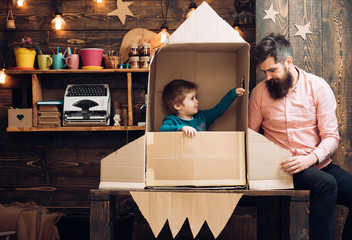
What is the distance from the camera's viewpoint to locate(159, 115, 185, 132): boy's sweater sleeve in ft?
6.13

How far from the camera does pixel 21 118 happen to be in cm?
273

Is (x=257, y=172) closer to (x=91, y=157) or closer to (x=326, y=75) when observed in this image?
(x=326, y=75)

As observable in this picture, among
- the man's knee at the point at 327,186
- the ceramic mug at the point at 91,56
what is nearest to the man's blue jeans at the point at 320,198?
the man's knee at the point at 327,186

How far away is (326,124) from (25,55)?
7.12 feet

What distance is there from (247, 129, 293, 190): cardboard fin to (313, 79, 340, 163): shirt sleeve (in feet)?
0.95

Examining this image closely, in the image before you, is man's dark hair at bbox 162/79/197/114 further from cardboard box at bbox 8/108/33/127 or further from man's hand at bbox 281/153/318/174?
cardboard box at bbox 8/108/33/127

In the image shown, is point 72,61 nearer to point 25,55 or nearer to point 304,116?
point 25,55

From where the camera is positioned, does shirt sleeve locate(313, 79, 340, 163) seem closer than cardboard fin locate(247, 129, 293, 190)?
No

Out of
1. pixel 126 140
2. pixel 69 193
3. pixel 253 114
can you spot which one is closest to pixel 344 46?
pixel 253 114

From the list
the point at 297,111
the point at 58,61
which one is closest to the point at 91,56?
the point at 58,61

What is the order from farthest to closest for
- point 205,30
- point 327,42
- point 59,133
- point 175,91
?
point 59,133 → point 327,42 → point 175,91 → point 205,30

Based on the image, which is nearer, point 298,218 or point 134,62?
point 298,218

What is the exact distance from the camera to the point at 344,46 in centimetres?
235

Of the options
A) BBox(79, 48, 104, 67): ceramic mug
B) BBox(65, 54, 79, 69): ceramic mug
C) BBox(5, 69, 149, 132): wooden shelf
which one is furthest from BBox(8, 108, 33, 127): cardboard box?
BBox(79, 48, 104, 67): ceramic mug
